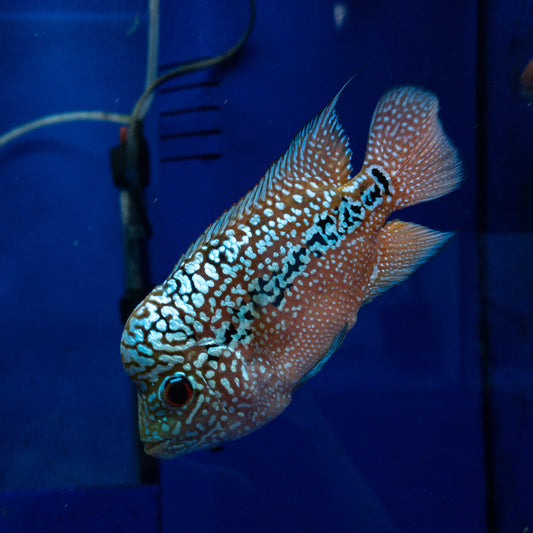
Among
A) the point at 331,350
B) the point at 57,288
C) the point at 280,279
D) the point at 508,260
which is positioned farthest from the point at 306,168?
the point at 57,288

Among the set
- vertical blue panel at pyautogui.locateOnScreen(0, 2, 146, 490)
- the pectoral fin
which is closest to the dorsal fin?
the pectoral fin

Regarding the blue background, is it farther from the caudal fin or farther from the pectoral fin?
the pectoral fin

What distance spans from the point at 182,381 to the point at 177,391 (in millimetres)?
16

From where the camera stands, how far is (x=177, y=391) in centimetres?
64

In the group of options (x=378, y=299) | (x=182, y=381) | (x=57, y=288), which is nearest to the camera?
(x=182, y=381)

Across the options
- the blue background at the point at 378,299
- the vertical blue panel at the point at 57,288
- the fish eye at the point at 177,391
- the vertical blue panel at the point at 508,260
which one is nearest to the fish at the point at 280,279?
the fish eye at the point at 177,391

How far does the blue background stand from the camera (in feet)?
2.96

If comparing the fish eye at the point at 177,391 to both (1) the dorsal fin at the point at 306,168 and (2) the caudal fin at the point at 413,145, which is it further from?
(2) the caudal fin at the point at 413,145

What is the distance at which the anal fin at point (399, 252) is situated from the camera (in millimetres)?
768

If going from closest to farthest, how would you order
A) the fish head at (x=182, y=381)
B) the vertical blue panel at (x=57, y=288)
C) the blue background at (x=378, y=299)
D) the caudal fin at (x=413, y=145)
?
1. the fish head at (x=182, y=381)
2. the caudal fin at (x=413, y=145)
3. the blue background at (x=378, y=299)
4. the vertical blue panel at (x=57, y=288)

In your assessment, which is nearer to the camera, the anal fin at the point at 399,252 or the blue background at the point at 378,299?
the anal fin at the point at 399,252

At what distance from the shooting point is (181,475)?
3.25ft

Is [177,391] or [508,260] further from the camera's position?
[508,260]

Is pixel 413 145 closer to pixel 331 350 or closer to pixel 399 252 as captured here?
pixel 399 252
